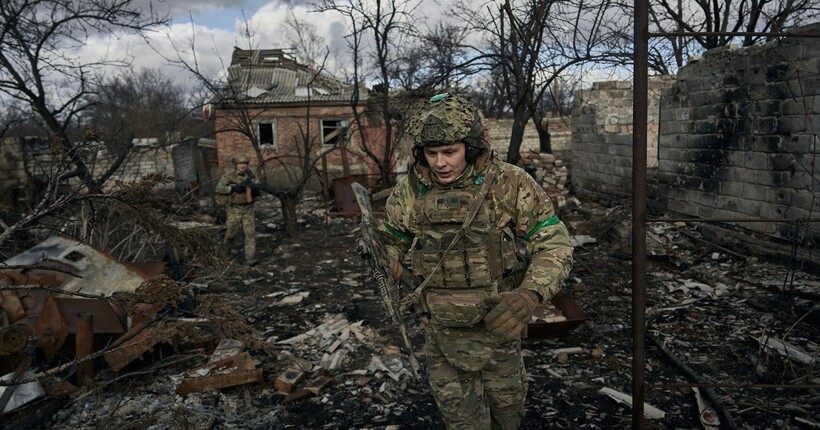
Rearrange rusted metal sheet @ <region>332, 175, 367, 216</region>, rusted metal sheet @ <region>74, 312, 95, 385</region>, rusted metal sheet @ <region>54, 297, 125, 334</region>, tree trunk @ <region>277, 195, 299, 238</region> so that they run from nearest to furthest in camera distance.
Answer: rusted metal sheet @ <region>74, 312, 95, 385</region> < rusted metal sheet @ <region>54, 297, 125, 334</region> < tree trunk @ <region>277, 195, 299, 238</region> < rusted metal sheet @ <region>332, 175, 367, 216</region>

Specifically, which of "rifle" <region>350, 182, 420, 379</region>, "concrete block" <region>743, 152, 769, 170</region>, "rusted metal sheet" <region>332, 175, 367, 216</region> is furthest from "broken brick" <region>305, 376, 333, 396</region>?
"rusted metal sheet" <region>332, 175, 367, 216</region>

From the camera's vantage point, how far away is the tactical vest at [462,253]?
242 centimetres

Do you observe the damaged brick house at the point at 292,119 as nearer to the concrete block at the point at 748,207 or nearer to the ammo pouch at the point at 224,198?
the ammo pouch at the point at 224,198

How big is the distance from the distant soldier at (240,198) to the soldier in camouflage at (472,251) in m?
5.70

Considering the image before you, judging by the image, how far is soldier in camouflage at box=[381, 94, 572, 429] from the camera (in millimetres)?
2357

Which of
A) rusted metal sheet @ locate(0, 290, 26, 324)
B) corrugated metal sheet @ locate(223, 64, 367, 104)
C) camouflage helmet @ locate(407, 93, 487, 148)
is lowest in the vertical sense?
rusted metal sheet @ locate(0, 290, 26, 324)

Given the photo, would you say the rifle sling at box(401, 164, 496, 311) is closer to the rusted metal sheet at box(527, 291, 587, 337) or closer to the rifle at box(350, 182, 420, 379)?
the rifle at box(350, 182, 420, 379)

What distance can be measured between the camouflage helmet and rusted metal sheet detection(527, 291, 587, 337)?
2297mm

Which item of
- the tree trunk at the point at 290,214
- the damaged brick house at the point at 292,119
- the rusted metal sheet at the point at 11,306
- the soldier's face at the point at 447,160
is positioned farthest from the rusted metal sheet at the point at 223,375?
the damaged brick house at the point at 292,119

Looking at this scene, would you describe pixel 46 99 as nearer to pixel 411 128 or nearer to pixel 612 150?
pixel 411 128

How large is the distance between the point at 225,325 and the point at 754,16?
11.6 meters

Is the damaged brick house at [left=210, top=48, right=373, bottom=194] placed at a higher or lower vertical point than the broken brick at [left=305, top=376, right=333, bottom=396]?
higher

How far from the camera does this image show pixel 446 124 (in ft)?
7.57

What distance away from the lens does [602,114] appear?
11.4m
